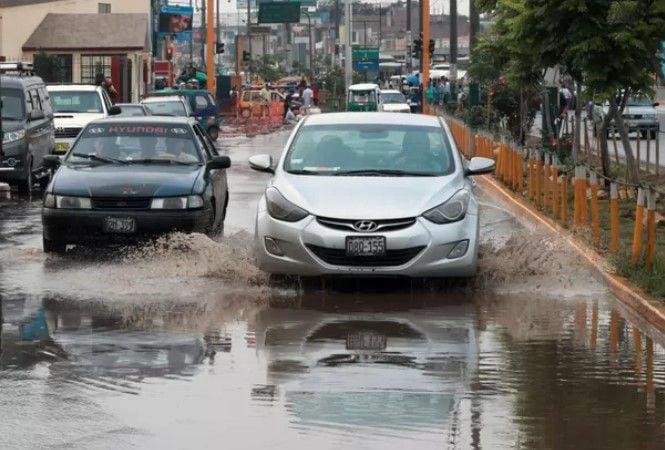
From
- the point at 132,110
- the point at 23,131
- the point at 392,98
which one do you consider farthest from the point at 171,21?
the point at 23,131

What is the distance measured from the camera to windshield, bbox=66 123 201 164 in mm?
17359

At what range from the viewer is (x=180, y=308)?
12578 mm

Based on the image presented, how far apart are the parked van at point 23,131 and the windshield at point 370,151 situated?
415 inches

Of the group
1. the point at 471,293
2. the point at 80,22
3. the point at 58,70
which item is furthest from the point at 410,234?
the point at 80,22

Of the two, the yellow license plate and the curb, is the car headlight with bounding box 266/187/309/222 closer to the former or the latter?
the curb

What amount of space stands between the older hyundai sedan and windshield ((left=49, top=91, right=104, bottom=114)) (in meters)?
14.9

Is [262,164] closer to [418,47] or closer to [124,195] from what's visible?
[124,195]

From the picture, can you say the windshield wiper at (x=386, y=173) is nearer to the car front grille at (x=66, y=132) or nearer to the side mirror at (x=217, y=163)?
the side mirror at (x=217, y=163)

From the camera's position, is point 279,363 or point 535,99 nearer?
point 279,363

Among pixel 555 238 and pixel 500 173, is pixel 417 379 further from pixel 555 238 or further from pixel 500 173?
pixel 500 173

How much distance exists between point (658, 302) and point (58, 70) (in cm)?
4574

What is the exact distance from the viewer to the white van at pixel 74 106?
30.9 m

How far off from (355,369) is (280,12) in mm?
81221

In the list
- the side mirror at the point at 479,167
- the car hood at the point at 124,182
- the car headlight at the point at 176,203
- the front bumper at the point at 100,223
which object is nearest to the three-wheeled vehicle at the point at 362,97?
the car hood at the point at 124,182
